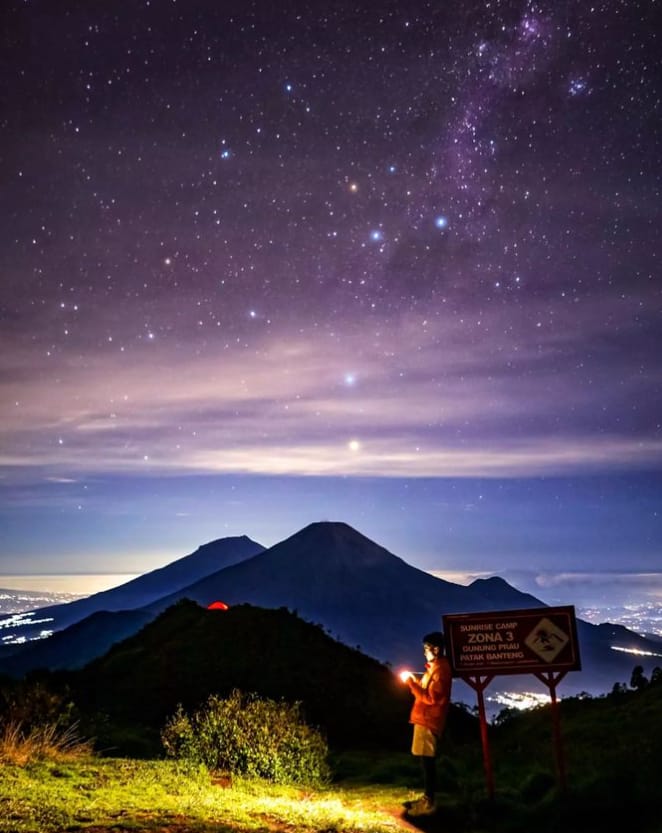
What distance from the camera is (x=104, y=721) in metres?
20.3

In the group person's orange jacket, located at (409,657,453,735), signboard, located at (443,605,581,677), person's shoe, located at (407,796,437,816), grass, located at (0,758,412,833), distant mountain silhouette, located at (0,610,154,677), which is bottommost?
distant mountain silhouette, located at (0,610,154,677)

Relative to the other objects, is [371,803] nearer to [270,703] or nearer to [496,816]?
[496,816]

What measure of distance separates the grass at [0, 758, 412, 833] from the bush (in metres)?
0.51

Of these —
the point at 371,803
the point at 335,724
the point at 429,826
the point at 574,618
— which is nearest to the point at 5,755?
the point at 371,803

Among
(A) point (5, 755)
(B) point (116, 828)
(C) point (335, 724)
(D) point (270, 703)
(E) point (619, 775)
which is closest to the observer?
(B) point (116, 828)

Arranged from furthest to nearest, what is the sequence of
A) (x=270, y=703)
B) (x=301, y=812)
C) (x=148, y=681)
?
(x=148, y=681), (x=270, y=703), (x=301, y=812)

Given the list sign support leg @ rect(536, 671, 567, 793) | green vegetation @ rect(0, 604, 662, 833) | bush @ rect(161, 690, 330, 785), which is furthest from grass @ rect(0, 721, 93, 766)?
sign support leg @ rect(536, 671, 567, 793)

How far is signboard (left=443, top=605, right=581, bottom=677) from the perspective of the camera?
13.5 m

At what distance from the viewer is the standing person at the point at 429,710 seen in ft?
40.8

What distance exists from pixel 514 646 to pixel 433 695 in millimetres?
2182

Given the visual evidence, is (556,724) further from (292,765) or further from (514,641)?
(292,765)

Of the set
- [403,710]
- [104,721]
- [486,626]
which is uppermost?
[486,626]

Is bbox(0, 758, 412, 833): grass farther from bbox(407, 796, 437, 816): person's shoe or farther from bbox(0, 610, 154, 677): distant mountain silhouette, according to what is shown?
bbox(0, 610, 154, 677): distant mountain silhouette

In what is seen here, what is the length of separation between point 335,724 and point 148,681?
7.72 meters
